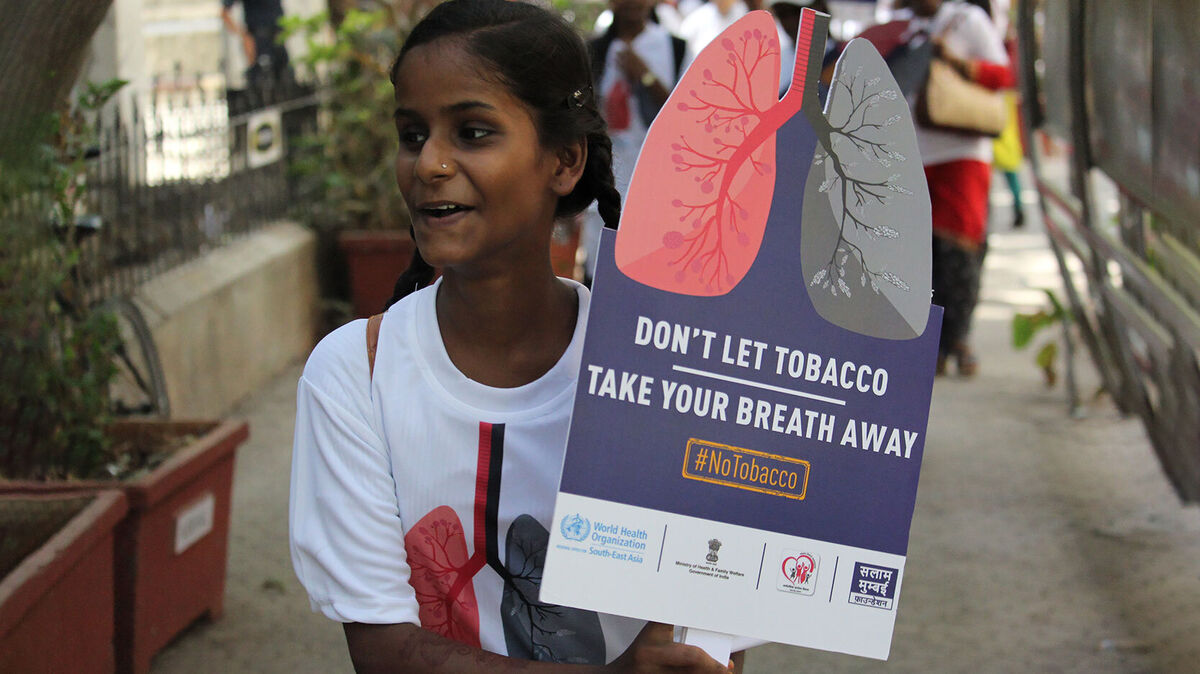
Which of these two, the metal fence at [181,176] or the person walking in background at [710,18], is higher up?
the person walking in background at [710,18]

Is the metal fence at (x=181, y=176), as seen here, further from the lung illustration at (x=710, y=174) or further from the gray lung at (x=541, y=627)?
the lung illustration at (x=710, y=174)

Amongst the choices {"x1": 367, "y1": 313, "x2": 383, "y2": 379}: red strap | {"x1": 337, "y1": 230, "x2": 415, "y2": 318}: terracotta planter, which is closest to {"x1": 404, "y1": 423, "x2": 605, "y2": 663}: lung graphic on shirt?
{"x1": 367, "y1": 313, "x2": 383, "y2": 379}: red strap

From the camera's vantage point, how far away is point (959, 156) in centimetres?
599

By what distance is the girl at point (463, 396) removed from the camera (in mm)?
1667

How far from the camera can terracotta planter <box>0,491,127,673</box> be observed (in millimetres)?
2496

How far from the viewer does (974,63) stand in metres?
5.80

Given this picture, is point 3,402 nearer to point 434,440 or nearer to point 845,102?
point 434,440

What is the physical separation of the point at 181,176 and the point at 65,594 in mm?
3218

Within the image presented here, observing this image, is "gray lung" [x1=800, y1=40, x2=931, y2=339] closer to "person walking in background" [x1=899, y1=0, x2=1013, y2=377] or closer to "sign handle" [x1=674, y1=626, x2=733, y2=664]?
"sign handle" [x1=674, y1=626, x2=733, y2=664]

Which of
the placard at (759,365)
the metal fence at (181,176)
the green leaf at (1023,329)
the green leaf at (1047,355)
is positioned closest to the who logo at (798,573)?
the placard at (759,365)

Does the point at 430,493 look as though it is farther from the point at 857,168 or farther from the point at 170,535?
the point at 170,535

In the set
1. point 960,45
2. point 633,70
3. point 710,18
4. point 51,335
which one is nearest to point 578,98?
point 51,335

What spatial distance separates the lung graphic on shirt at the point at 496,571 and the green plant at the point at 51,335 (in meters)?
1.61

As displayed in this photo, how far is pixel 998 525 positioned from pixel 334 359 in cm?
349
